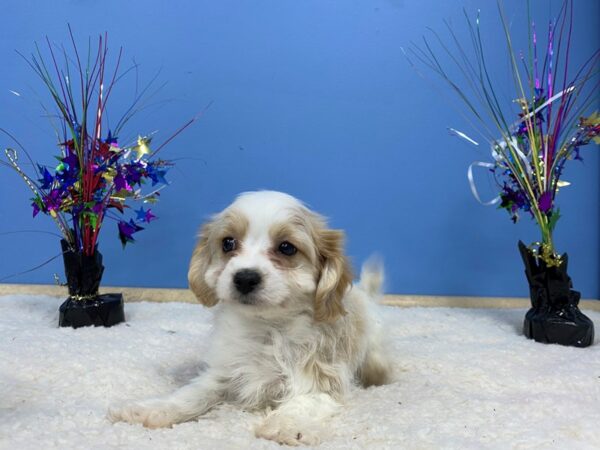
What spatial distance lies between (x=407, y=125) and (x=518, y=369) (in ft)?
4.23

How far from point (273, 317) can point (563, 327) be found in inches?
44.3

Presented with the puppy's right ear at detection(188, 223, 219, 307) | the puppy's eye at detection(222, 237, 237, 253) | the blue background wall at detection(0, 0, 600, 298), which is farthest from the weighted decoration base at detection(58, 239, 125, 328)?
the puppy's eye at detection(222, 237, 237, 253)

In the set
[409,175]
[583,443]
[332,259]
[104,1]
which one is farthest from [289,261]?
[104,1]

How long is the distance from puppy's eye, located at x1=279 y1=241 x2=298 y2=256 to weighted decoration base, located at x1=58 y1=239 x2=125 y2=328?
40.9 inches

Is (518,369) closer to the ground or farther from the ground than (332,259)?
closer to the ground

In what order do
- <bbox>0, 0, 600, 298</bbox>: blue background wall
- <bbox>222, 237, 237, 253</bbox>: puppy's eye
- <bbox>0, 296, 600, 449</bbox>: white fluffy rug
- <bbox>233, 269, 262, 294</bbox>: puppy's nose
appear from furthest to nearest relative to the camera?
<bbox>0, 0, 600, 298</bbox>: blue background wall → <bbox>222, 237, 237, 253</bbox>: puppy's eye → <bbox>233, 269, 262, 294</bbox>: puppy's nose → <bbox>0, 296, 600, 449</bbox>: white fluffy rug

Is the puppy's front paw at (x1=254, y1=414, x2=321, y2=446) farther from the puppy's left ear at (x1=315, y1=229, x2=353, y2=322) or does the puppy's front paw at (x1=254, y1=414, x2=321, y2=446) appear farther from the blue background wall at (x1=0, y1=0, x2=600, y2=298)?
the blue background wall at (x1=0, y1=0, x2=600, y2=298)

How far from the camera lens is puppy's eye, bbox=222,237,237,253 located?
1.38 m

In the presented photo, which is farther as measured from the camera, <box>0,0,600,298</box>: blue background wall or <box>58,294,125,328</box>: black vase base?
<box>0,0,600,298</box>: blue background wall

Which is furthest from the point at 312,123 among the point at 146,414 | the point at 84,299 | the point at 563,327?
the point at 146,414

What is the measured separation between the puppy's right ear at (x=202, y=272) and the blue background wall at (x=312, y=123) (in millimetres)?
1162

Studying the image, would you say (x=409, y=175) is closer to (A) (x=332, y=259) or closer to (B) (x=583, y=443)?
(A) (x=332, y=259)

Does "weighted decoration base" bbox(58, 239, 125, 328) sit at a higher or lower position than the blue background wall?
lower

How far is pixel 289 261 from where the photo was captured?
4.47ft
